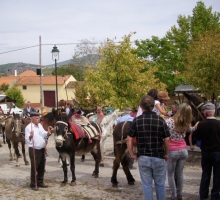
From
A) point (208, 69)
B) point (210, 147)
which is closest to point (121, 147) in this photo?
point (210, 147)

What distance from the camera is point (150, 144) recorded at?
531 centimetres

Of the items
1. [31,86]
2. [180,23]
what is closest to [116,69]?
[180,23]

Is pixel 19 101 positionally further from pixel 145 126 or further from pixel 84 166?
pixel 145 126

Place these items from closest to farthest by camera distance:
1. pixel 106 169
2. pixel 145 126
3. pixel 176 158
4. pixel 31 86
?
pixel 145 126 < pixel 176 158 < pixel 106 169 < pixel 31 86

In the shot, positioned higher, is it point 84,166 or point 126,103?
point 126,103

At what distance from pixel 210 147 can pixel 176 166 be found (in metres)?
0.77

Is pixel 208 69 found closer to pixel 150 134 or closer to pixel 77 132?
pixel 77 132

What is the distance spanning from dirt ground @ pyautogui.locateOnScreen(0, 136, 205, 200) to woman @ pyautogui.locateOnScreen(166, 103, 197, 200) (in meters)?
0.95

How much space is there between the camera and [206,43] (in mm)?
23781

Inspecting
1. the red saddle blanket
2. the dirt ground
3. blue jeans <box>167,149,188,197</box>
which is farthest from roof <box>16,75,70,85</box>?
blue jeans <box>167,149,188,197</box>

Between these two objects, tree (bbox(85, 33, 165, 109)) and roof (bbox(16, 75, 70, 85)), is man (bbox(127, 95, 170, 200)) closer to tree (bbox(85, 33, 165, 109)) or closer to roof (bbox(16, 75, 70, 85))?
tree (bbox(85, 33, 165, 109))

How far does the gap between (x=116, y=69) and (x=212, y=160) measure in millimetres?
7458

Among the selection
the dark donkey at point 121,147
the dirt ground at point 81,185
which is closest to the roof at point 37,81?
the dirt ground at point 81,185

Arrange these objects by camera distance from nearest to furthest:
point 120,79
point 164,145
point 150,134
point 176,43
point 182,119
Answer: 1. point 150,134
2. point 164,145
3. point 182,119
4. point 120,79
5. point 176,43
